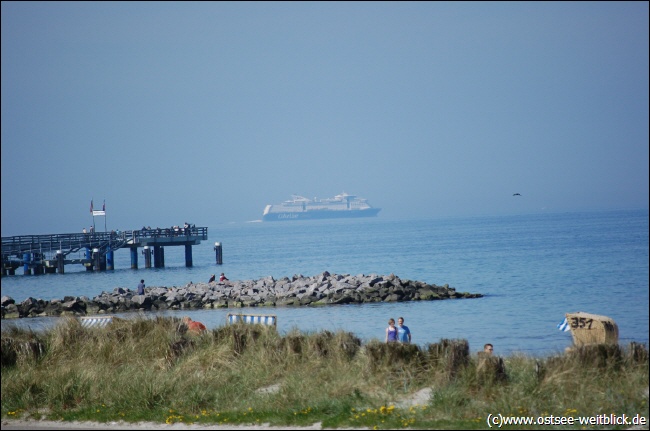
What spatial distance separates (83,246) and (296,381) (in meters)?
53.3

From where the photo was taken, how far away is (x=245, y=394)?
1278 cm

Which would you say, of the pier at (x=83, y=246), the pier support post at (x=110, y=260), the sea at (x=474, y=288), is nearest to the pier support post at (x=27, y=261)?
the pier at (x=83, y=246)

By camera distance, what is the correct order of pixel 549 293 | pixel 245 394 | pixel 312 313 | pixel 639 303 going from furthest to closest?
1. pixel 549 293
2. pixel 312 313
3. pixel 639 303
4. pixel 245 394

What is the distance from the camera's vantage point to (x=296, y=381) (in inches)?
498

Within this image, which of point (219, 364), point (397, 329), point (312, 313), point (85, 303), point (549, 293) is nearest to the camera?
point (219, 364)

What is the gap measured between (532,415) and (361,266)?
58.4 meters

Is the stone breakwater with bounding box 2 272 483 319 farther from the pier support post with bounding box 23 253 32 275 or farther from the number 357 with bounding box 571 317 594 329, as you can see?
the pier support post with bounding box 23 253 32 275

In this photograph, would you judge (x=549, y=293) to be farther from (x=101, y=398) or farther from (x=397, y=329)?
(x=101, y=398)

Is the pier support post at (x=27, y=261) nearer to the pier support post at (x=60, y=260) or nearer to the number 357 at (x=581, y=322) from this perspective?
the pier support post at (x=60, y=260)

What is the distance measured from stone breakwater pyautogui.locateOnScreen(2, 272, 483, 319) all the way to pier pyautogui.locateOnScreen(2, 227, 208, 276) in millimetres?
22913

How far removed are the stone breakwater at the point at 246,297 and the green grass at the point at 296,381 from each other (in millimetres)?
19452

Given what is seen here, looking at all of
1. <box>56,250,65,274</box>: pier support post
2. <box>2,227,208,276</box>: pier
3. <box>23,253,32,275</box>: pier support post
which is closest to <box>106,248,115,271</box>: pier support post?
<box>2,227,208,276</box>: pier

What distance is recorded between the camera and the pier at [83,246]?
194ft

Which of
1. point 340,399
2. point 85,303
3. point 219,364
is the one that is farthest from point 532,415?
point 85,303
